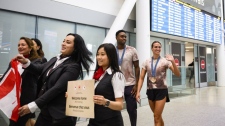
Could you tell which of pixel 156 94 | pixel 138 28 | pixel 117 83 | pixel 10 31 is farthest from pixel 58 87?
pixel 138 28

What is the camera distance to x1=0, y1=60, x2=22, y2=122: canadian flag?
6.81ft

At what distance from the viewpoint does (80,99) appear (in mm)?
1693

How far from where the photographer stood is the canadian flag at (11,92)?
2.08m

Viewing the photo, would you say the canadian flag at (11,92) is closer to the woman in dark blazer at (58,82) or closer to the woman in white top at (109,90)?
the woman in dark blazer at (58,82)

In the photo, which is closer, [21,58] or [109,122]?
[109,122]

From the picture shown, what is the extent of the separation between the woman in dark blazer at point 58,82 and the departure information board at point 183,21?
20.2ft

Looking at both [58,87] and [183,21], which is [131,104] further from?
[183,21]

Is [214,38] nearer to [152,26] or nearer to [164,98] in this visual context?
[152,26]

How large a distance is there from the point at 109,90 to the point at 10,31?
4653mm

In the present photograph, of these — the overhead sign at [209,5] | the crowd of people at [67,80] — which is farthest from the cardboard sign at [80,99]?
the overhead sign at [209,5]

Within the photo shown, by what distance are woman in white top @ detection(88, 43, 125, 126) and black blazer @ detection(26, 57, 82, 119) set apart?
0.86 ft

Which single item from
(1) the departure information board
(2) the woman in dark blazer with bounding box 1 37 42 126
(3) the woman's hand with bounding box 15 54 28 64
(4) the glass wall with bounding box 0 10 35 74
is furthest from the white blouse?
(1) the departure information board

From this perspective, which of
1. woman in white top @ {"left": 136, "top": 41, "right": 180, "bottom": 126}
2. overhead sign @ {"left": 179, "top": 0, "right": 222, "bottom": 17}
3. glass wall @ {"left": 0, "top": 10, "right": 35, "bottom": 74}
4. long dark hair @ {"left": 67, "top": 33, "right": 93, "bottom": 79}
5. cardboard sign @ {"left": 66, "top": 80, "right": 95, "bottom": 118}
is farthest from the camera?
overhead sign @ {"left": 179, "top": 0, "right": 222, "bottom": 17}

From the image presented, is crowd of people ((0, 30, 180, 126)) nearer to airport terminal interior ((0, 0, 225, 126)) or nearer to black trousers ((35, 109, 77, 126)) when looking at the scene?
black trousers ((35, 109, 77, 126))
